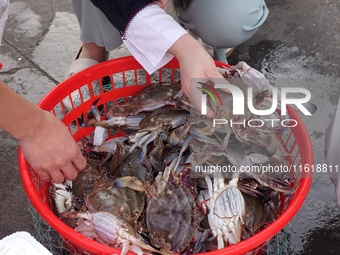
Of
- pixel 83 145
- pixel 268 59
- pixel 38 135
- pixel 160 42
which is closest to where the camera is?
pixel 38 135

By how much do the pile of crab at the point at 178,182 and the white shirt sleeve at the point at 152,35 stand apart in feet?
0.52

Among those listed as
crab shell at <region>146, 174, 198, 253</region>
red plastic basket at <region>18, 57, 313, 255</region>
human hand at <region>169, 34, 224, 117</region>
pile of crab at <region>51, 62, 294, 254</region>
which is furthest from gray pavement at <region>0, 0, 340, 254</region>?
human hand at <region>169, 34, 224, 117</region>

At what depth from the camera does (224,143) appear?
1735mm

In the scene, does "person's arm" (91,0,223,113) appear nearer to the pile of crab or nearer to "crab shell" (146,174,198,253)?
the pile of crab

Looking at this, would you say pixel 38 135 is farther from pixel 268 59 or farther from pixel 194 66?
pixel 268 59

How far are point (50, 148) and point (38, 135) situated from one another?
0.05 meters

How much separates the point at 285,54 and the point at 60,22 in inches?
50.3

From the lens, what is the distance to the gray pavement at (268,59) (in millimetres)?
2100

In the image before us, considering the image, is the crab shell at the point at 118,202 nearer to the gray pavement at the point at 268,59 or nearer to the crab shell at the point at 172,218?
the crab shell at the point at 172,218

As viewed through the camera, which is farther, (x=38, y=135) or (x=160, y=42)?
(x=160, y=42)

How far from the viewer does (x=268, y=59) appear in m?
2.69

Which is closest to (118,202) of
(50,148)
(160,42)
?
(50,148)

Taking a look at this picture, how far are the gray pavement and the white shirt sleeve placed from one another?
81 centimetres

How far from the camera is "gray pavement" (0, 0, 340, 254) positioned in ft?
6.89
